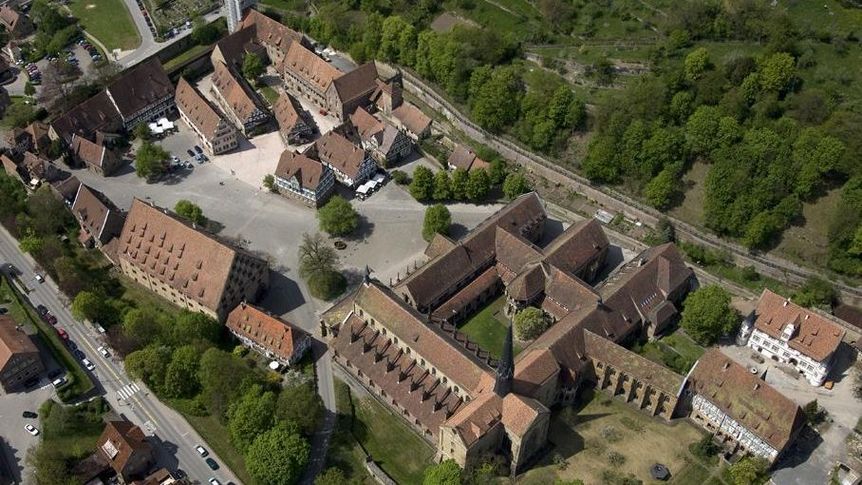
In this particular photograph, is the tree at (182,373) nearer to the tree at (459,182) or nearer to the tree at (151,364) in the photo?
the tree at (151,364)

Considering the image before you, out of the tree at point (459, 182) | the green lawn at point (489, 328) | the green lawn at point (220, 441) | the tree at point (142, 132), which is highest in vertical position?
the tree at point (459, 182)

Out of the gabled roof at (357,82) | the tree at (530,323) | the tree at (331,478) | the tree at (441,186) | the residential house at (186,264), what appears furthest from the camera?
the gabled roof at (357,82)

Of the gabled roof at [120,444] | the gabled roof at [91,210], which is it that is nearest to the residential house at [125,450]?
the gabled roof at [120,444]

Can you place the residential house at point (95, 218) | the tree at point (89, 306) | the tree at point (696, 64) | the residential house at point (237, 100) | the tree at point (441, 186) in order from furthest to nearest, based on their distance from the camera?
the residential house at point (237, 100)
the tree at point (696, 64)
the tree at point (441, 186)
the residential house at point (95, 218)
the tree at point (89, 306)

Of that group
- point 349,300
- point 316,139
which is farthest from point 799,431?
point 316,139

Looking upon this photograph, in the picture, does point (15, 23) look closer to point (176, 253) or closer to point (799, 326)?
point (176, 253)

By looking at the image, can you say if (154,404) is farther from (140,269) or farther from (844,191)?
(844,191)
